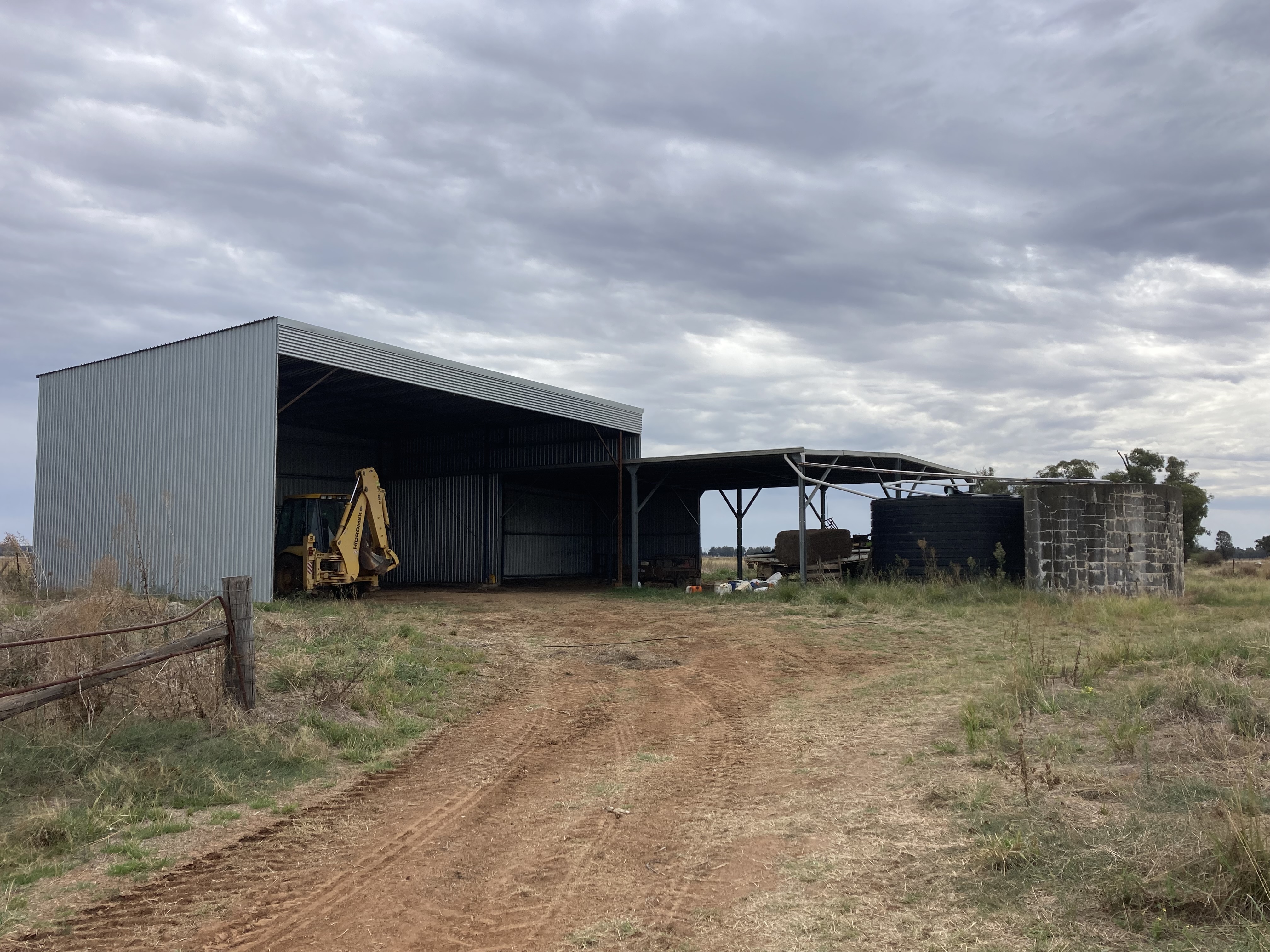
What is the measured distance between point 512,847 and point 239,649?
3.95m

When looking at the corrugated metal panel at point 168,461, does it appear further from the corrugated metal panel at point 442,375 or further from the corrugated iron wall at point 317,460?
the corrugated iron wall at point 317,460

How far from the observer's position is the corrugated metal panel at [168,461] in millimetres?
19891

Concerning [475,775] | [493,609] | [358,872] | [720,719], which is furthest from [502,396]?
[358,872]

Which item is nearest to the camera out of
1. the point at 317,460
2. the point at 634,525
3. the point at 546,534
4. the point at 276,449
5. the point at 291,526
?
the point at 276,449

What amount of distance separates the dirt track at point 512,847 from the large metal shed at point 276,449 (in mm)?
5183

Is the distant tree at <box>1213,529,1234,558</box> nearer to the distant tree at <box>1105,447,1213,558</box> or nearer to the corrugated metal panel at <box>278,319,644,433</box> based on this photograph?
the distant tree at <box>1105,447,1213,558</box>

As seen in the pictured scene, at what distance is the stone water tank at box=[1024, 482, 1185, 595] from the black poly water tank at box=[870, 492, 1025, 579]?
1103 mm

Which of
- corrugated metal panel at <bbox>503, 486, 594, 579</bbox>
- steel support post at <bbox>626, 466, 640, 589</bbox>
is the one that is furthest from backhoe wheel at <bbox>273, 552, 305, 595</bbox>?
corrugated metal panel at <bbox>503, 486, 594, 579</bbox>

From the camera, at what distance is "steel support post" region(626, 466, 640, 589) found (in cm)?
2917

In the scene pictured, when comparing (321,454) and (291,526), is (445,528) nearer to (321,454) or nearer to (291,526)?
(321,454)

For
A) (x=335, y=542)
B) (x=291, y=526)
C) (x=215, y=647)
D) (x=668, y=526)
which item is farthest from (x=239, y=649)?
(x=668, y=526)

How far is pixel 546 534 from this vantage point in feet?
120

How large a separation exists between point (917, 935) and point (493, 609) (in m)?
17.8

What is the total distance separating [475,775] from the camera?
7.62 m
